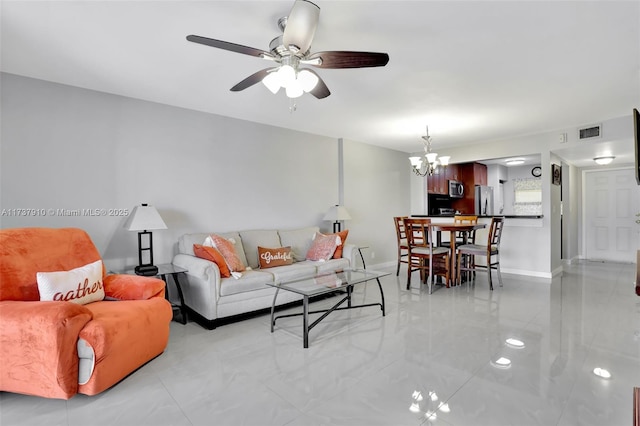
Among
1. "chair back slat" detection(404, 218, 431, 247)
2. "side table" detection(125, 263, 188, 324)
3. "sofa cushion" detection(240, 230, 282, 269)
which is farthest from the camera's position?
"chair back slat" detection(404, 218, 431, 247)

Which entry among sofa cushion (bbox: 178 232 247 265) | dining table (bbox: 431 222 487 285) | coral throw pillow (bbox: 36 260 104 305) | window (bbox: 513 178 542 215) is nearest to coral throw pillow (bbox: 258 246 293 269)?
sofa cushion (bbox: 178 232 247 265)

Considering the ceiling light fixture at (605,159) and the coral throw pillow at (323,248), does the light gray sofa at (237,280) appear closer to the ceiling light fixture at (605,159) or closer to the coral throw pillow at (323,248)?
the coral throw pillow at (323,248)

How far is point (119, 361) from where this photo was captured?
205 centimetres

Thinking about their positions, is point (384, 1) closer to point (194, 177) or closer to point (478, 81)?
point (478, 81)

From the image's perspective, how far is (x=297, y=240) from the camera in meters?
4.48

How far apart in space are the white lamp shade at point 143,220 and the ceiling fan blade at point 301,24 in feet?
7.09

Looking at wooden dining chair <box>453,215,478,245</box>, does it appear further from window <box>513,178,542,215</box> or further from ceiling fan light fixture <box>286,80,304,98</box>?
ceiling fan light fixture <box>286,80,304,98</box>

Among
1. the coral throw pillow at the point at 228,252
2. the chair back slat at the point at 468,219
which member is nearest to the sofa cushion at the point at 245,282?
the coral throw pillow at the point at 228,252

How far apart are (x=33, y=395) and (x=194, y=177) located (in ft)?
8.14

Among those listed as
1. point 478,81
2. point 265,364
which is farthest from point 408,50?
point 265,364

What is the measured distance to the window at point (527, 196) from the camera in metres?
8.02

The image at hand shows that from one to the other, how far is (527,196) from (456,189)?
2.19 metres

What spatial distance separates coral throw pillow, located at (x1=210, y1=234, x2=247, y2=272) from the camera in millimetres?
3385

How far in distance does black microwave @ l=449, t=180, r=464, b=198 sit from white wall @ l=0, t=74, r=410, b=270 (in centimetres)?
327
